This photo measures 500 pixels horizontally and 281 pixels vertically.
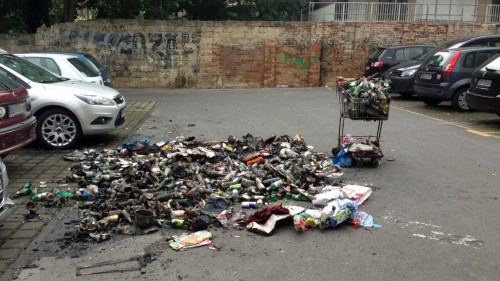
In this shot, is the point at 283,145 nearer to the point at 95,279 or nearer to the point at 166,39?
the point at 95,279

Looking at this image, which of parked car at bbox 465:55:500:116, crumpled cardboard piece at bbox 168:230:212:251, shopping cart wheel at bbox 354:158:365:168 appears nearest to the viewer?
crumpled cardboard piece at bbox 168:230:212:251

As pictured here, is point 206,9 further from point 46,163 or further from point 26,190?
point 26,190

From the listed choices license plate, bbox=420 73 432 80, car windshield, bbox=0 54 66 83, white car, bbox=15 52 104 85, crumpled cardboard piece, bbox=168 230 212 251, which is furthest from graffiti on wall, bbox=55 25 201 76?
crumpled cardboard piece, bbox=168 230 212 251

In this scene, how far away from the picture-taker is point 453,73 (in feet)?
42.7

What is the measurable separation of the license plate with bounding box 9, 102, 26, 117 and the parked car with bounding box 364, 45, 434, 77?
530 inches

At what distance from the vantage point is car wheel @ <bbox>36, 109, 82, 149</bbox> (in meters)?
8.66

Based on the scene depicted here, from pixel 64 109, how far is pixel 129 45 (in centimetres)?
1253

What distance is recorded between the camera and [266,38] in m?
21.4

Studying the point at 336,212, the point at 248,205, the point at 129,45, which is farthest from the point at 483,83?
the point at 129,45

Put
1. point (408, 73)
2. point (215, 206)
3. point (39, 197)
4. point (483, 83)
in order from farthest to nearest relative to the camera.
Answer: point (408, 73) < point (483, 83) < point (39, 197) < point (215, 206)

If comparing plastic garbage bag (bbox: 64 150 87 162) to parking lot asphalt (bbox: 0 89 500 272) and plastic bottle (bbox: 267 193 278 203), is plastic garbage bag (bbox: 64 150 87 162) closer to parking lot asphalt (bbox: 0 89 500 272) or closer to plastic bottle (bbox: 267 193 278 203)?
parking lot asphalt (bbox: 0 89 500 272)

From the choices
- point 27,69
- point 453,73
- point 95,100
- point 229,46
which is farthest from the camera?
point 229,46

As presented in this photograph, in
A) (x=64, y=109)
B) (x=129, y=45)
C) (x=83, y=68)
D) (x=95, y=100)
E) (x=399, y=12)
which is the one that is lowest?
(x=64, y=109)

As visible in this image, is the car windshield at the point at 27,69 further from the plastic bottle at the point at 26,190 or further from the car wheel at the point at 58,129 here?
the plastic bottle at the point at 26,190
